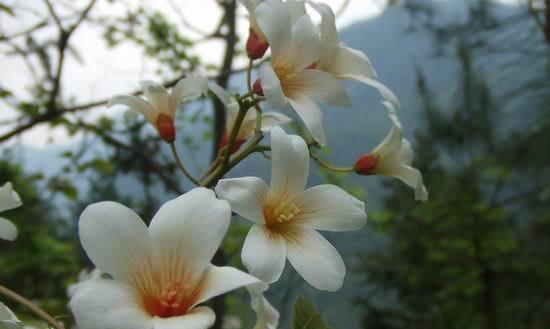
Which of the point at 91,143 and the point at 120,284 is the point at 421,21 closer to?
the point at 91,143

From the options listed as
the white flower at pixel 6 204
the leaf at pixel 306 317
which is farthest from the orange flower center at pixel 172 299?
the white flower at pixel 6 204

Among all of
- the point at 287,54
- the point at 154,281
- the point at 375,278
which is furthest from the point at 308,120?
the point at 375,278

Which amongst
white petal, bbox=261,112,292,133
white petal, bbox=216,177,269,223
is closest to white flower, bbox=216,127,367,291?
white petal, bbox=216,177,269,223

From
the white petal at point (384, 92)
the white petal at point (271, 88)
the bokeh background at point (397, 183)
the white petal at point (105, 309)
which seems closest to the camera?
the white petal at point (105, 309)

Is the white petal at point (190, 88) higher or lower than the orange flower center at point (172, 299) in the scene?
higher

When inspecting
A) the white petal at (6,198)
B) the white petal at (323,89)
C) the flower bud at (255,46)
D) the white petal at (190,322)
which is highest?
the flower bud at (255,46)

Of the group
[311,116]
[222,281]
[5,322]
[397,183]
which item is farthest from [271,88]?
[397,183]

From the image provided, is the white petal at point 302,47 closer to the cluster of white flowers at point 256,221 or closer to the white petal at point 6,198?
the cluster of white flowers at point 256,221
